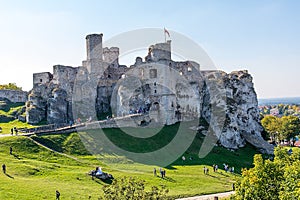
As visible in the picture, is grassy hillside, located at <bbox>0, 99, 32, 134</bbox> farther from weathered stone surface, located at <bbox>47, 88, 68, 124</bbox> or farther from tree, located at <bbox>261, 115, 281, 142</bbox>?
tree, located at <bbox>261, 115, 281, 142</bbox>

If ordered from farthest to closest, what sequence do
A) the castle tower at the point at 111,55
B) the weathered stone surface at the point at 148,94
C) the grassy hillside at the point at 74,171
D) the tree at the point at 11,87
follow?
1. the tree at the point at 11,87
2. the castle tower at the point at 111,55
3. the weathered stone surface at the point at 148,94
4. the grassy hillside at the point at 74,171

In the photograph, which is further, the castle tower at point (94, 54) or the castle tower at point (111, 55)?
the castle tower at point (111, 55)

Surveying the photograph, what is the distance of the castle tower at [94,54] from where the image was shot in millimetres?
77500

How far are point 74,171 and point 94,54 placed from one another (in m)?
40.6

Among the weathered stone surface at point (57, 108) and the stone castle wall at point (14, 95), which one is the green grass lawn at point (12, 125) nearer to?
the weathered stone surface at point (57, 108)

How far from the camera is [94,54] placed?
78188 millimetres

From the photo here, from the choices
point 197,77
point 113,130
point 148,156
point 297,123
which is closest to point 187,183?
point 148,156

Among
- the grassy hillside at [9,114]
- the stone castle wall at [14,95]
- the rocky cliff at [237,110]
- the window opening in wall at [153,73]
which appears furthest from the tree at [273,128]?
the grassy hillside at [9,114]

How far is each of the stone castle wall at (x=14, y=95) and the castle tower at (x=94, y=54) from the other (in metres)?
19.9

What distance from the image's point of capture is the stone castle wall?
282 ft

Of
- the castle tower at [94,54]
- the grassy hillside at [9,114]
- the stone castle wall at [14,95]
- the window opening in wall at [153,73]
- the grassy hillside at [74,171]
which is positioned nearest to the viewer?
the grassy hillside at [74,171]

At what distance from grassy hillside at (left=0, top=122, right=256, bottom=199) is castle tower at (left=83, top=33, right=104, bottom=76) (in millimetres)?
21539

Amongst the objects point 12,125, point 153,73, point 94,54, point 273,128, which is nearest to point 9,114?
point 12,125

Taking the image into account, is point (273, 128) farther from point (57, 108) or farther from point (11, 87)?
point (11, 87)
